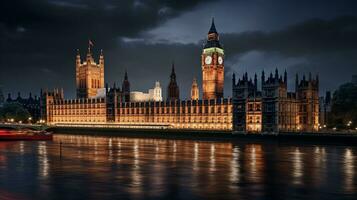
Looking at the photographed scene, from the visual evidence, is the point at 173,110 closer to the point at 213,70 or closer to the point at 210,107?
the point at 210,107

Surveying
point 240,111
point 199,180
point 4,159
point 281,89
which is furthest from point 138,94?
point 199,180

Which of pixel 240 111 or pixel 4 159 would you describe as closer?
pixel 4 159

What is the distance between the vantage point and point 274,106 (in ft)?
376

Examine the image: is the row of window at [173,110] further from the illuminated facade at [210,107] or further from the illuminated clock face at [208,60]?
the illuminated clock face at [208,60]

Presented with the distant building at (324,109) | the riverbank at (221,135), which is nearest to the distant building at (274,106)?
the riverbank at (221,135)

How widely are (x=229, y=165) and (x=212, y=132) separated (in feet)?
204

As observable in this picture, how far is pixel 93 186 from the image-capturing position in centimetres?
3366

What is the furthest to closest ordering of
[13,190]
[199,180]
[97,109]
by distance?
[97,109] → [199,180] → [13,190]

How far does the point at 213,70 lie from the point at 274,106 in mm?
60363

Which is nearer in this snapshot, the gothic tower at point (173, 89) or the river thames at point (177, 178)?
the river thames at point (177, 178)

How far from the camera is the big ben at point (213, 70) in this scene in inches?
6713

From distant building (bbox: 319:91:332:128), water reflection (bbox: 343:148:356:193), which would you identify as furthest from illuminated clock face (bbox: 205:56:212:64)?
water reflection (bbox: 343:148:356:193)

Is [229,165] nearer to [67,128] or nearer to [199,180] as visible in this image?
[199,180]

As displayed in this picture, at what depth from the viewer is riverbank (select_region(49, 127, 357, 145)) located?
288 ft
